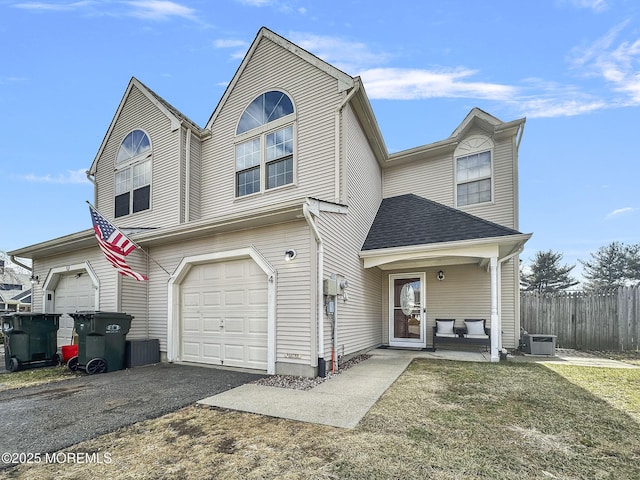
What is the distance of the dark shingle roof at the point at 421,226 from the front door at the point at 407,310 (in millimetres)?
1771

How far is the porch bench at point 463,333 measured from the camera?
28.7ft

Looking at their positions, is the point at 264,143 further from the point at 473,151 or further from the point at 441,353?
the point at 441,353

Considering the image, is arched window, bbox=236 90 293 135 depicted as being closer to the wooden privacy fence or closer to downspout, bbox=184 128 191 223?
downspout, bbox=184 128 191 223

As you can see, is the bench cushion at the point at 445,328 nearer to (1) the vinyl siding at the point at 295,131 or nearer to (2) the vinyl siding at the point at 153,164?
(1) the vinyl siding at the point at 295,131

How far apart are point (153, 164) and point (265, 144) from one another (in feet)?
12.6

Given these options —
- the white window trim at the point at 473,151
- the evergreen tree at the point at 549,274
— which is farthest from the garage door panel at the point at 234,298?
the evergreen tree at the point at 549,274

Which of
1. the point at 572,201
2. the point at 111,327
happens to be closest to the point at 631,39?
the point at 111,327

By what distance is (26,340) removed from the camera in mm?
7504

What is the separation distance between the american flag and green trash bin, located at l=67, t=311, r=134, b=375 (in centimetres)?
106

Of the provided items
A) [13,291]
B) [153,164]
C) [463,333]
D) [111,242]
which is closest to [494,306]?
[463,333]

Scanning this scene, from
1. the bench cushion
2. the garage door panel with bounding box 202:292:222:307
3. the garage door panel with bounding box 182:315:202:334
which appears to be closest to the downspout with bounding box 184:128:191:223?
the garage door panel with bounding box 202:292:222:307

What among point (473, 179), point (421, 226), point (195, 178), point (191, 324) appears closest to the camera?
point (191, 324)

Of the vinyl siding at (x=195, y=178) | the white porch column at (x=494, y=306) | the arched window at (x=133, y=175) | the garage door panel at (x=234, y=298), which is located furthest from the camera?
the arched window at (x=133, y=175)

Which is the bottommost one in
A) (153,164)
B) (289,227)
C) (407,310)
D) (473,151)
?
(407,310)
